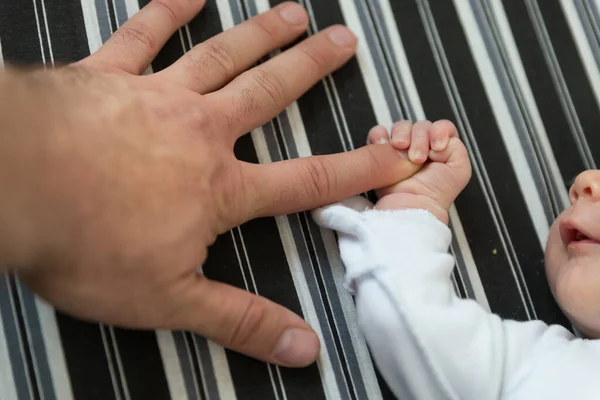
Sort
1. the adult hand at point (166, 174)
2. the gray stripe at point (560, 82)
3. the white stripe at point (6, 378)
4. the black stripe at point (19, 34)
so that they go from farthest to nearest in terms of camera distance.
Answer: the gray stripe at point (560, 82) → the black stripe at point (19, 34) → the white stripe at point (6, 378) → the adult hand at point (166, 174)

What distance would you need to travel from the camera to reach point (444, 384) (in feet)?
2.12

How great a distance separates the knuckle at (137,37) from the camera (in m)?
0.70

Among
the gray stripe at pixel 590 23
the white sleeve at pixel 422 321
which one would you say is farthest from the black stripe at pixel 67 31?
the gray stripe at pixel 590 23

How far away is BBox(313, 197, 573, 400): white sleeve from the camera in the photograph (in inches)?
25.5

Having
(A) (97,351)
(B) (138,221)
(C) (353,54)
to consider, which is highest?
(C) (353,54)

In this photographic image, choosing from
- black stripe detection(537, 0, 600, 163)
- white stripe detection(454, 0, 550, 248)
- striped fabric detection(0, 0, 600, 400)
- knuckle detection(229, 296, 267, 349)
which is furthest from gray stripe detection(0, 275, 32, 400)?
black stripe detection(537, 0, 600, 163)

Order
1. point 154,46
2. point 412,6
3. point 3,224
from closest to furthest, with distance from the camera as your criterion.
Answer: point 3,224
point 154,46
point 412,6

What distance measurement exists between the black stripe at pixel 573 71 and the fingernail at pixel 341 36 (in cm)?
29

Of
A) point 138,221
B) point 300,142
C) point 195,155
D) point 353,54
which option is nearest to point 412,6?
point 353,54

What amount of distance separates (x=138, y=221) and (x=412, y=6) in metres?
0.51

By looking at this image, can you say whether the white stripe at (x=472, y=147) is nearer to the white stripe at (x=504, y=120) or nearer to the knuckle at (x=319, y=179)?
the white stripe at (x=504, y=120)

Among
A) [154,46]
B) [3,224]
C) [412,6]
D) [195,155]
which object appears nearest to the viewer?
[3,224]

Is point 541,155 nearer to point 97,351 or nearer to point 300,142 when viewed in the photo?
point 300,142

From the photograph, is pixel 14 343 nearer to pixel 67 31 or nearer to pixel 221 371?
pixel 221 371
